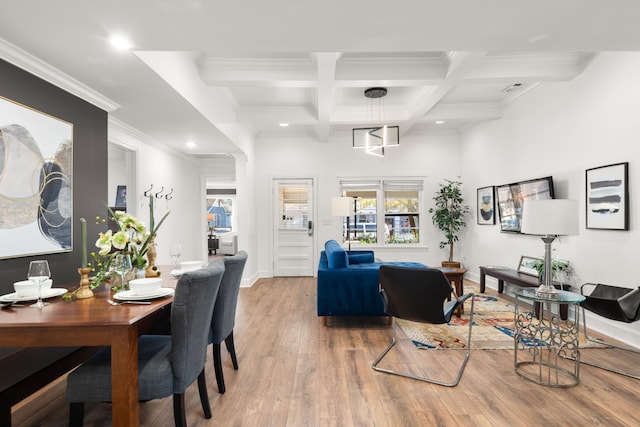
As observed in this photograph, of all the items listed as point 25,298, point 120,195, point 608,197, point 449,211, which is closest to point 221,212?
point 120,195

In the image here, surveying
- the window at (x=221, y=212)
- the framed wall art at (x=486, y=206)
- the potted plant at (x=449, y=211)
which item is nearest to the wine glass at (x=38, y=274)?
the framed wall art at (x=486, y=206)

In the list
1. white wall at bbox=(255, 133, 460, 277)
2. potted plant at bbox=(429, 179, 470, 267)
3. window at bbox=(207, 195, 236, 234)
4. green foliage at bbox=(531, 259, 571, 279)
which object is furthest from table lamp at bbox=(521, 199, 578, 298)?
window at bbox=(207, 195, 236, 234)

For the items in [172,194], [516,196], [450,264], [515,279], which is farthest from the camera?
[450,264]

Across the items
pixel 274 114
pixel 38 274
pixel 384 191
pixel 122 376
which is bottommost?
pixel 122 376

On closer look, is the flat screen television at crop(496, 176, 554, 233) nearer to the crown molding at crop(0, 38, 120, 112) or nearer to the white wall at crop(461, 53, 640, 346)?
the white wall at crop(461, 53, 640, 346)

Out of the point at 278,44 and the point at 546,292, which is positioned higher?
the point at 278,44

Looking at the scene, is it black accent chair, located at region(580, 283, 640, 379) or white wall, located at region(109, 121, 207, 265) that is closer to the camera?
black accent chair, located at region(580, 283, 640, 379)

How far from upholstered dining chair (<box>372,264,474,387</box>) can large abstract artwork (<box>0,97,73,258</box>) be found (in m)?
2.63

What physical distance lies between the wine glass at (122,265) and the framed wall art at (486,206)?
5.30m

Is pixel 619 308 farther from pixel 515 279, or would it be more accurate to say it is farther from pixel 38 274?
pixel 38 274

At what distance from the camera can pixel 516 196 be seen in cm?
491

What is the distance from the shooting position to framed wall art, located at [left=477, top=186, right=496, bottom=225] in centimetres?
559

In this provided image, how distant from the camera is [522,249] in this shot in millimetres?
4855

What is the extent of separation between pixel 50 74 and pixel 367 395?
3.30 meters
